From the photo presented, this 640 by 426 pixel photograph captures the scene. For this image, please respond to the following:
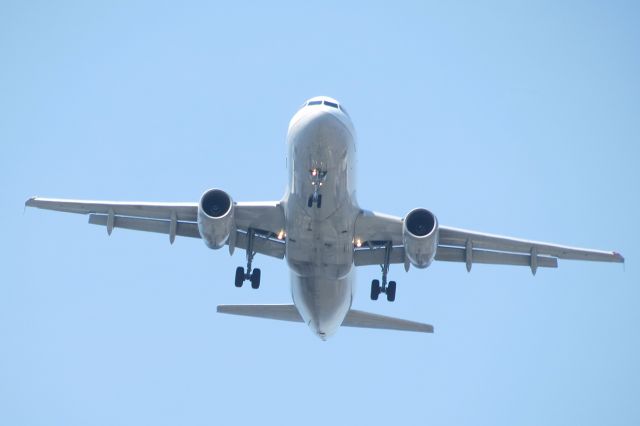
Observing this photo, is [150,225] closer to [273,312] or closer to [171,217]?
[171,217]

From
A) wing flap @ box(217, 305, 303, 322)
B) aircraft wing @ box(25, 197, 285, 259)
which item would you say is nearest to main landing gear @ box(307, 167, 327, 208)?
aircraft wing @ box(25, 197, 285, 259)

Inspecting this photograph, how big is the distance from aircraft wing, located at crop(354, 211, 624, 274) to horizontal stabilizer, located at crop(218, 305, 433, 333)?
2831 millimetres

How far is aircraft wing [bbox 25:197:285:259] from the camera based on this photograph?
29.7 m

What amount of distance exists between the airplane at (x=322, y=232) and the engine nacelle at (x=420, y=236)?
30mm

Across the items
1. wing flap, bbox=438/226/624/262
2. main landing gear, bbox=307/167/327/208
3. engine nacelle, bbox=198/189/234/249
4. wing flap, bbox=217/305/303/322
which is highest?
main landing gear, bbox=307/167/327/208

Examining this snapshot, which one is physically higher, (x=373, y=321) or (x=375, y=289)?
(x=375, y=289)

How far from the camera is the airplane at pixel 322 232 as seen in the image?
26.9 m

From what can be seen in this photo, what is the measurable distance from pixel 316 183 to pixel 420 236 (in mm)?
3642

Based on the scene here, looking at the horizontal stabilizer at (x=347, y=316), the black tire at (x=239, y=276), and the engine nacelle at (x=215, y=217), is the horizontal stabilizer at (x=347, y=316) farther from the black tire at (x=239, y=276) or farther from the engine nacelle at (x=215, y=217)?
the engine nacelle at (x=215, y=217)

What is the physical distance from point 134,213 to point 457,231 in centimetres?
1033

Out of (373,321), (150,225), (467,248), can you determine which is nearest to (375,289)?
(373,321)

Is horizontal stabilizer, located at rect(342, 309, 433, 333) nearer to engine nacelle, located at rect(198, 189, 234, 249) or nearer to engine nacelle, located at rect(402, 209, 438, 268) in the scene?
engine nacelle, located at rect(402, 209, 438, 268)

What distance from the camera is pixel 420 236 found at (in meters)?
28.1

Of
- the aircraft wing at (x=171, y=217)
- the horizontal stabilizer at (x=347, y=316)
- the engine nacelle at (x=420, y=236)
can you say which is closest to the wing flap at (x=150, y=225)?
the aircraft wing at (x=171, y=217)
